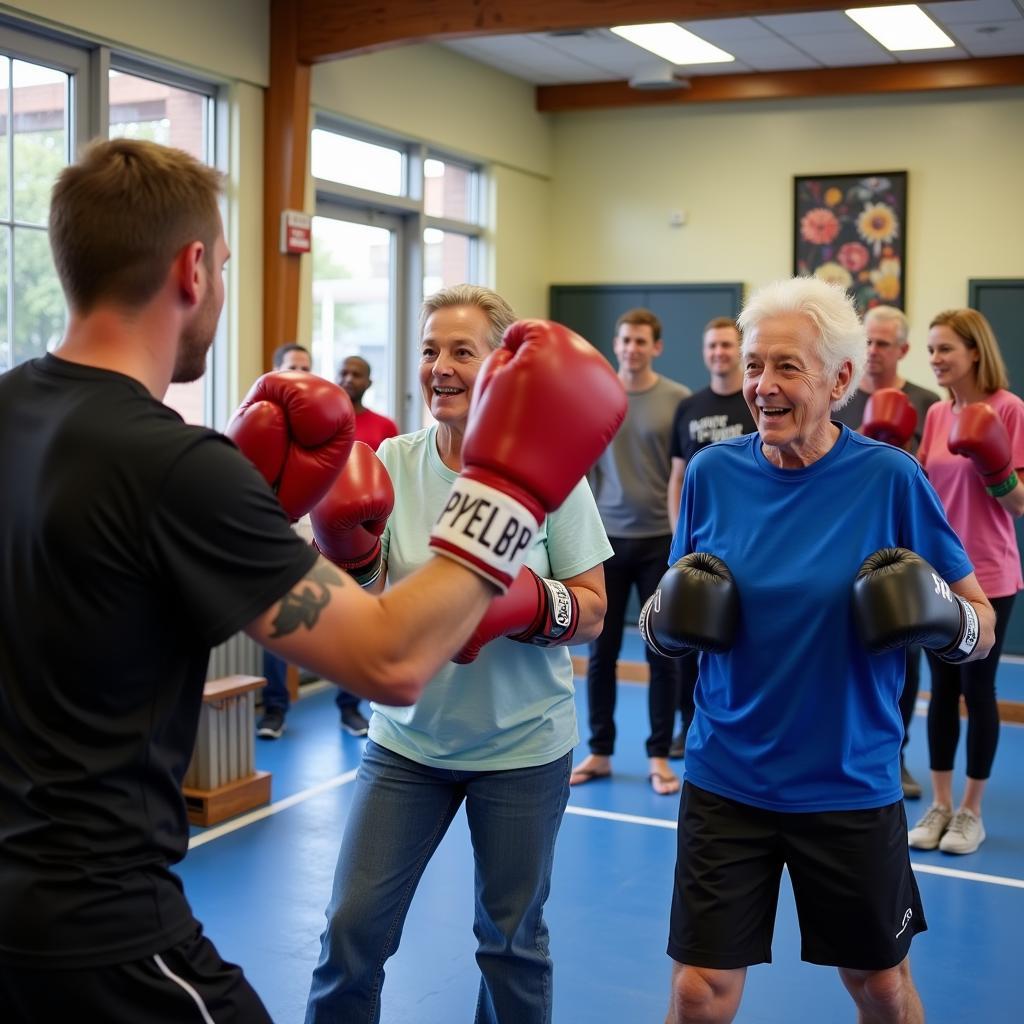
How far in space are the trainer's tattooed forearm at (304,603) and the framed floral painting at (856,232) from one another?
6.62 metres

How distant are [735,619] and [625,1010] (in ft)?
4.10

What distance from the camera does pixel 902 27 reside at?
6.52m

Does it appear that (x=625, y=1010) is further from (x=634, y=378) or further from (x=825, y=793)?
(x=634, y=378)

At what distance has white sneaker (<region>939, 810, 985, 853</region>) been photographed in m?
3.98

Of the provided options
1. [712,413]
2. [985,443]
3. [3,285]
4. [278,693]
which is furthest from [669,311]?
[985,443]

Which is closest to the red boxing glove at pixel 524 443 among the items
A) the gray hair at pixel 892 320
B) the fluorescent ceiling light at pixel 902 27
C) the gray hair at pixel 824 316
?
the gray hair at pixel 824 316

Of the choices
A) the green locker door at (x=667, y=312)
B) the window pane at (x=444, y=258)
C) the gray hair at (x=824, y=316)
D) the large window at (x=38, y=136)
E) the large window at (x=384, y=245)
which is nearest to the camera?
the gray hair at (x=824, y=316)

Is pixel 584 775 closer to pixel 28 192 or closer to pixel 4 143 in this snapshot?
pixel 28 192

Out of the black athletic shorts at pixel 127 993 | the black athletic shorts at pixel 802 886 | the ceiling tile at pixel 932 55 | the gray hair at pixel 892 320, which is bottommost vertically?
the black athletic shorts at pixel 802 886

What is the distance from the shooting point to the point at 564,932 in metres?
3.36

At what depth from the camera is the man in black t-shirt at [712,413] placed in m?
4.81

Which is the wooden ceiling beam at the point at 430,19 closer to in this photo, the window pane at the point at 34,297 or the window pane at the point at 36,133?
the window pane at the point at 36,133

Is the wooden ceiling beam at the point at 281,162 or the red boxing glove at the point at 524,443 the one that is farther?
the wooden ceiling beam at the point at 281,162

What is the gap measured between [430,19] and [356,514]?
418 cm
